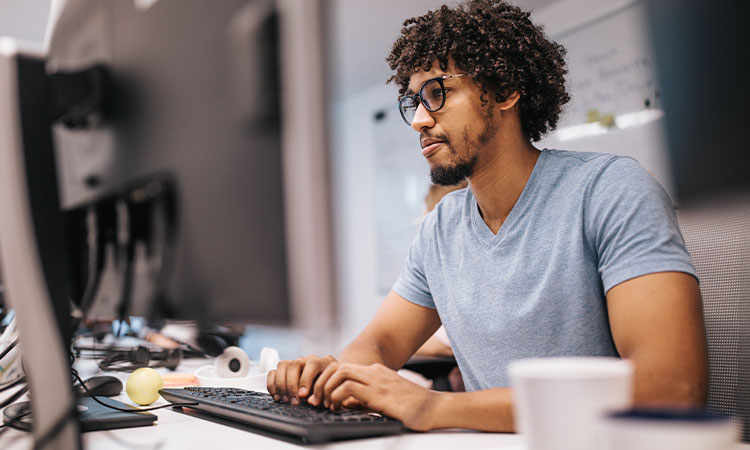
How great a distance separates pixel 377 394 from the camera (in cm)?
73

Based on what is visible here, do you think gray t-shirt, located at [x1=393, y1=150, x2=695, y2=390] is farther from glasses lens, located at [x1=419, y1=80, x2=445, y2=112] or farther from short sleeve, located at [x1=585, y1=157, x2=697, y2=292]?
glasses lens, located at [x1=419, y1=80, x2=445, y2=112]

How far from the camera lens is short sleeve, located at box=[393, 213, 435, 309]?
1.24 m

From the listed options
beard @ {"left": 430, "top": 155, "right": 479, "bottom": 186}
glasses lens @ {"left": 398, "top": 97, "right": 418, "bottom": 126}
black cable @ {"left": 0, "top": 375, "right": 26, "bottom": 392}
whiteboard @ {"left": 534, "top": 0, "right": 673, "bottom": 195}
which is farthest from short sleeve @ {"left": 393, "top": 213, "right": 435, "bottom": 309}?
whiteboard @ {"left": 534, "top": 0, "right": 673, "bottom": 195}

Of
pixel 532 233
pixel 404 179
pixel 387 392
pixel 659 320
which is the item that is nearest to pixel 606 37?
pixel 404 179

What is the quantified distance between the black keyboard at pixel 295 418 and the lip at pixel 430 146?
2.01 feet

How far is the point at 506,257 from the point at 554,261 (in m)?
0.10

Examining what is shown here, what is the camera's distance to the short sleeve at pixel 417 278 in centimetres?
124

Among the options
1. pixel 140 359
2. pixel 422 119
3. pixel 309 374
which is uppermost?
pixel 422 119

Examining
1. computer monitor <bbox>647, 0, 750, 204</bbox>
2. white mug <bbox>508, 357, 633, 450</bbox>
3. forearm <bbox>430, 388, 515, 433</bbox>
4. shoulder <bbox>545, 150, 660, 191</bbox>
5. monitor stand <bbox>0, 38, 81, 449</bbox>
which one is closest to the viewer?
white mug <bbox>508, 357, 633, 450</bbox>

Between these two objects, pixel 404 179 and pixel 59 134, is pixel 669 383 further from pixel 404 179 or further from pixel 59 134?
pixel 404 179

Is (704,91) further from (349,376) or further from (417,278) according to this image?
(349,376)

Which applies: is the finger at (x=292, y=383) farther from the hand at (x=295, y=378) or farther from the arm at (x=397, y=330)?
the arm at (x=397, y=330)

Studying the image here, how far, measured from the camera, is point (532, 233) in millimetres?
1020

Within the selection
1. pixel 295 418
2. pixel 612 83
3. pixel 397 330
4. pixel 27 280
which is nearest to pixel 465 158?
pixel 397 330
